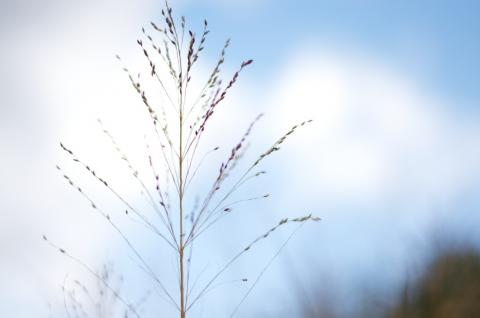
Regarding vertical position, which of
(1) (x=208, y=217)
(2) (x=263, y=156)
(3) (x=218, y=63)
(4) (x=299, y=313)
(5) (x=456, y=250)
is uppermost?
(3) (x=218, y=63)

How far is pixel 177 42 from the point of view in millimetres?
2812

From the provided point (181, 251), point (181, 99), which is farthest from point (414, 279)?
point (181, 99)

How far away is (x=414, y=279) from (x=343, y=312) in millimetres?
327

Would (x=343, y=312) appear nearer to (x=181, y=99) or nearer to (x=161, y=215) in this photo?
(x=161, y=215)

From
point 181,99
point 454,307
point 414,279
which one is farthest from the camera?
point 181,99

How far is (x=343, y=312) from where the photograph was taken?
8.57 ft

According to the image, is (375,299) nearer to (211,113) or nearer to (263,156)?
(263,156)

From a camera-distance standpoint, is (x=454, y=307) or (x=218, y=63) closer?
(x=454, y=307)

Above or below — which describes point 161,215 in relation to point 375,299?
above

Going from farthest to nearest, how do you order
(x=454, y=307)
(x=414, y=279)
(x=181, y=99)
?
1. (x=181, y=99)
2. (x=414, y=279)
3. (x=454, y=307)

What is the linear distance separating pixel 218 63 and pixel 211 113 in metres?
0.23

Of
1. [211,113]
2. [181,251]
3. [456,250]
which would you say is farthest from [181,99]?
[456,250]

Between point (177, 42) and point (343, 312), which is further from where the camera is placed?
point (177, 42)

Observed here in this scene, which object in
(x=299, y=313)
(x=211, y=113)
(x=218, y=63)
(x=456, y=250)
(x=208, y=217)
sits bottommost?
(x=299, y=313)
